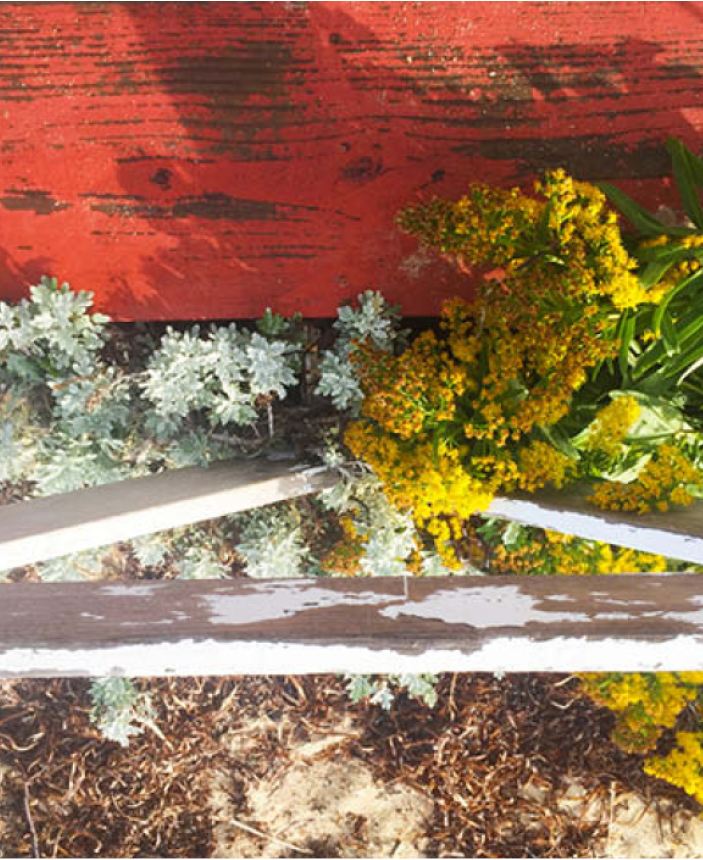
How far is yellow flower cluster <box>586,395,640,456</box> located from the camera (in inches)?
70.8

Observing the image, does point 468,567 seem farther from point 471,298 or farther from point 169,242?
point 169,242

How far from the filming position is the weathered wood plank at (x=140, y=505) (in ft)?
5.54

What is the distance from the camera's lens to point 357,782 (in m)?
3.13

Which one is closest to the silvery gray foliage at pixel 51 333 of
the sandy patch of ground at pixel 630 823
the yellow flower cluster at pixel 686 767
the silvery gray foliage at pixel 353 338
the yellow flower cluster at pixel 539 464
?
the silvery gray foliage at pixel 353 338

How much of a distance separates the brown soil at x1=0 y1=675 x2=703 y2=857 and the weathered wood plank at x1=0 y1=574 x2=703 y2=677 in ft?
6.63

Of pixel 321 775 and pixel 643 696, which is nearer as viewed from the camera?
pixel 643 696

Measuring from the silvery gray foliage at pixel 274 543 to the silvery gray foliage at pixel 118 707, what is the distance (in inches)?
29.2

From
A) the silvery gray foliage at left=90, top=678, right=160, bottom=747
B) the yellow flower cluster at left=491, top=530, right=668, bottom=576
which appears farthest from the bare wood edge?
the silvery gray foliage at left=90, top=678, right=160, bottom=747

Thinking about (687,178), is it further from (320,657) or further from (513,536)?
(320,657)

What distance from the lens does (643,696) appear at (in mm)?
2252

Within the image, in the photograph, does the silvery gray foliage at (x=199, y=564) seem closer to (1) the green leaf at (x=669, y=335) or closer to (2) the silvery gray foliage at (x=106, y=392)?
(2) the silvery gray foliage at (x=106, y=392)

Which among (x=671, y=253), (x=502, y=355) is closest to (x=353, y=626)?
(x=502, y=355)

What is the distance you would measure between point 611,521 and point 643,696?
77 centimetres

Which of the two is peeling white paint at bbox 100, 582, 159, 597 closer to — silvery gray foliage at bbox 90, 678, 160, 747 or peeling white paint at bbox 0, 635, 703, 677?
peeling white paint at bbox 0, 635, 703, 677
